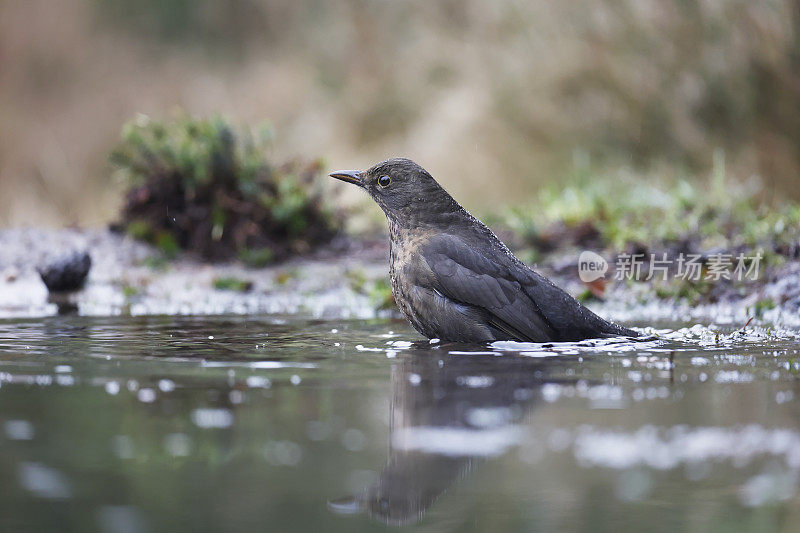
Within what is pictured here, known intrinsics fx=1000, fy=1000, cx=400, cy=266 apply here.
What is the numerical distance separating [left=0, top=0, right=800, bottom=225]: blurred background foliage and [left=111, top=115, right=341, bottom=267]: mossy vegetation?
90cm

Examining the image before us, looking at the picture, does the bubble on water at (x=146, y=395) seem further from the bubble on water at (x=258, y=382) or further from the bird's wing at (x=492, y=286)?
the bird's wing at (x=492, y=286)

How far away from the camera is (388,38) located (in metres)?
17.3

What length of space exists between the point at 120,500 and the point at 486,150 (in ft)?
41.8

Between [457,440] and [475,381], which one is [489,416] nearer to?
[457,440]

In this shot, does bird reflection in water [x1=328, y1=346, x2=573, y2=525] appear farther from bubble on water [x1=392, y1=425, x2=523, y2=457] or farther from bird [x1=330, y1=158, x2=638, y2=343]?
bird [x1=330, y1=158, x2=638, y2=343]

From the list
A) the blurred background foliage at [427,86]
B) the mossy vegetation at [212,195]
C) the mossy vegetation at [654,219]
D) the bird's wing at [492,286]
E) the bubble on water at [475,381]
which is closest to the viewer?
the bubble on water at [475,381]

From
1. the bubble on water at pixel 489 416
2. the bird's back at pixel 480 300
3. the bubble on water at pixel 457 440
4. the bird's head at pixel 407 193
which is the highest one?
the bird's head at pixel 407 193

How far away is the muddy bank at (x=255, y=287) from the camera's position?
22.1 ft

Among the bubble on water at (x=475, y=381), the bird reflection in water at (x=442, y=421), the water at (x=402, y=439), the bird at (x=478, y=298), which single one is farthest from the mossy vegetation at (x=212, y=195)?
the bubble on water at (x=475, y=381)

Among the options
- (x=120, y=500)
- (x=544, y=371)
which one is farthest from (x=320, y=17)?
(x=120, y=500)

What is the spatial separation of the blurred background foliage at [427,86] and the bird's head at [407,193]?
14.9ft

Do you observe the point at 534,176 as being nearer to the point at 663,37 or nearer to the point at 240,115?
the point at 663,37

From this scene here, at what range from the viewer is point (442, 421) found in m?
3.17

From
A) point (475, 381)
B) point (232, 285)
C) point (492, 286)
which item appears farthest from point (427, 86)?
point (475, 381)
